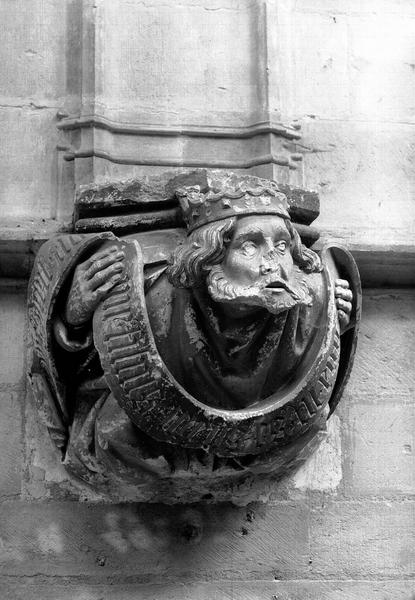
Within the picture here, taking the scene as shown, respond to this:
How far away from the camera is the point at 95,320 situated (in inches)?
127

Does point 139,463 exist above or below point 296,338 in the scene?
below

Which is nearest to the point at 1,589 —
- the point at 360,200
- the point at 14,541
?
the point at 14,541

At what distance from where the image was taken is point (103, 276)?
3248 millimetres

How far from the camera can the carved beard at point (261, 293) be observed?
3102 millimetres

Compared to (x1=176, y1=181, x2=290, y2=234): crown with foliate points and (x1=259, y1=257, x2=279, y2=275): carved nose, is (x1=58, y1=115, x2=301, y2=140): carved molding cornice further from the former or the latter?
(x1=259, y1=257, x2=279, y2=275): carved nose

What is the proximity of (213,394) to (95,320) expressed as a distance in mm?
359

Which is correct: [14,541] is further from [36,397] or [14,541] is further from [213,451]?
[213,451]

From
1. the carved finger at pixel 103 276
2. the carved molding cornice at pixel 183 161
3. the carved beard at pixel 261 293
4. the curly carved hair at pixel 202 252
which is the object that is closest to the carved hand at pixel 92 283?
the carved finger at pixel 103 276

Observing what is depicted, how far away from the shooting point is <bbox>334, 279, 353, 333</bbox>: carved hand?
345 centimetres

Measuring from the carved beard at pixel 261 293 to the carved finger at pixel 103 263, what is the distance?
25 cm

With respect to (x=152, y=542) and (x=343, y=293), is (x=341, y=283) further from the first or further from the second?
(x=152, y=542)

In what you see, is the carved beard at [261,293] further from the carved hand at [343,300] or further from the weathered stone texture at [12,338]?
the weathered stone texture at [12,338]

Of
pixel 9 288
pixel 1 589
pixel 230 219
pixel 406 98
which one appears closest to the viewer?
pixel 230 219

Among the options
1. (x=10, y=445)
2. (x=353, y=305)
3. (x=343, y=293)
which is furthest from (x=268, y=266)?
(x=10, y=445)
